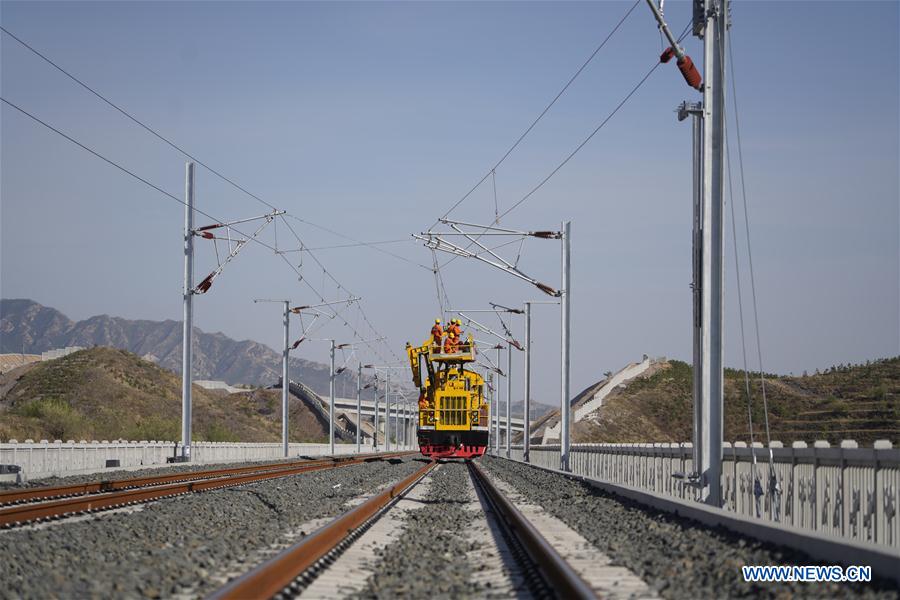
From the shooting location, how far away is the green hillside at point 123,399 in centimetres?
7888

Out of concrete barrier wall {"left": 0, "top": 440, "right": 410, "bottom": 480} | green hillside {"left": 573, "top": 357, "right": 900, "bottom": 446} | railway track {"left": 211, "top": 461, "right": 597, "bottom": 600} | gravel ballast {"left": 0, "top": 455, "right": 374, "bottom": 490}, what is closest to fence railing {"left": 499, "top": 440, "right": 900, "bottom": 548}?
railway track {"left": 211, "top": 461, "right": 597, "bottom": 600}

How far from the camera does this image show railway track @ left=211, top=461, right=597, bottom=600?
29.2 feet

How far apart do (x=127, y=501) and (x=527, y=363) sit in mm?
43151

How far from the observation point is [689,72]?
18422 millimetres

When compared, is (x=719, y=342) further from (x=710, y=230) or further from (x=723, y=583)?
(x=723, y=583)

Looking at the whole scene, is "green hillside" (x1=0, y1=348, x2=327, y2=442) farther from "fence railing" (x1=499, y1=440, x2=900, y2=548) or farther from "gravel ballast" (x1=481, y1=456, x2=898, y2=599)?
"gravel ballast" (x1=481, y1=456, x2=898, y2=599)

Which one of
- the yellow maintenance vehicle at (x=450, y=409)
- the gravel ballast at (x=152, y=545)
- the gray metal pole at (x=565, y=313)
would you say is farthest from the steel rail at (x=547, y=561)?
the yellow maintenance vehicle at (x=450, y=409)

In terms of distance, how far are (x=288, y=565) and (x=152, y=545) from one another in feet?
11.0

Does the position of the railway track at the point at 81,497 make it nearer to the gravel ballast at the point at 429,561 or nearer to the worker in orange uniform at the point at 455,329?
the gravel ballast at the point at 429,561

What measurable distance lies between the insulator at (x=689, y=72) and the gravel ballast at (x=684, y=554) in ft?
22.7

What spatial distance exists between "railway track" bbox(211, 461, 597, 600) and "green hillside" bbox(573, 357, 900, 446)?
4469cm

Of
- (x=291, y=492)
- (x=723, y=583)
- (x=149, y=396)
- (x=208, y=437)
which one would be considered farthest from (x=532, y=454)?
(x=149, y=396)

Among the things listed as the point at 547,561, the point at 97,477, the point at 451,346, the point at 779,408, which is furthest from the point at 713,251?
the point at 779,408

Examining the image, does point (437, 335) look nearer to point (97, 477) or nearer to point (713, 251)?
point (97, 477)
